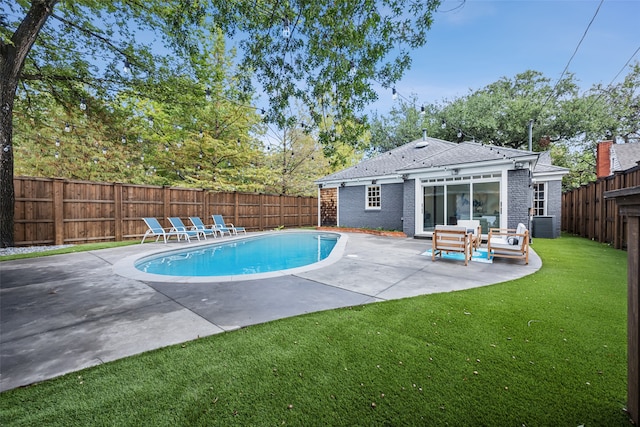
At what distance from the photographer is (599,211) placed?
10.0 meters

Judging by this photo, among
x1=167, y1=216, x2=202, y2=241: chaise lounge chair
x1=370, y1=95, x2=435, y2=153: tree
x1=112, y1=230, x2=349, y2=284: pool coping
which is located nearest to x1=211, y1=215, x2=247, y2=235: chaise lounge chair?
A: x1=167, y1=216, x2=202, y2=241: chaise lounge chair

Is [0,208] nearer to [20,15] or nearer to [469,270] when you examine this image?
[20,15]

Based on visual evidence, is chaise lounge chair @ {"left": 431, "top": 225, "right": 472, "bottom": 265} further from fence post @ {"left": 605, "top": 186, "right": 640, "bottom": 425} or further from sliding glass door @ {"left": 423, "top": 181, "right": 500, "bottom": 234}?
fence post @ {"left": 605, "top": 186, "right": 640, "bottom": 425}

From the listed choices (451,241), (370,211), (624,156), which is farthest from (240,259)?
(624,156)

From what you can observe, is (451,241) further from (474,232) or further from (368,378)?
(368,378)

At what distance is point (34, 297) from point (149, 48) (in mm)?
10561

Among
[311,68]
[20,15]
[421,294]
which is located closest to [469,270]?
[421,294]

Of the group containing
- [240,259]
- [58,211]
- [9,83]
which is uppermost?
[9,83]

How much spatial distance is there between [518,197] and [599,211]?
3.51 metres

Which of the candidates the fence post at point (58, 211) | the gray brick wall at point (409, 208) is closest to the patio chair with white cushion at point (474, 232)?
the gray brick wall at point (409, 208)

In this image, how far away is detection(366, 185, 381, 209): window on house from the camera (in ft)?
48.7

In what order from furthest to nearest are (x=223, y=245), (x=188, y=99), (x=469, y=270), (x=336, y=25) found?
(x=188, y=99) < (x=223, y=245) < (x=469, y=270) < (x=336, y=25)

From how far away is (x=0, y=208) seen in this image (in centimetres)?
770

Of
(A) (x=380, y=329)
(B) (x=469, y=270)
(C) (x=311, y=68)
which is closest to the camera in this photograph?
(A) (x=380, y=329)
